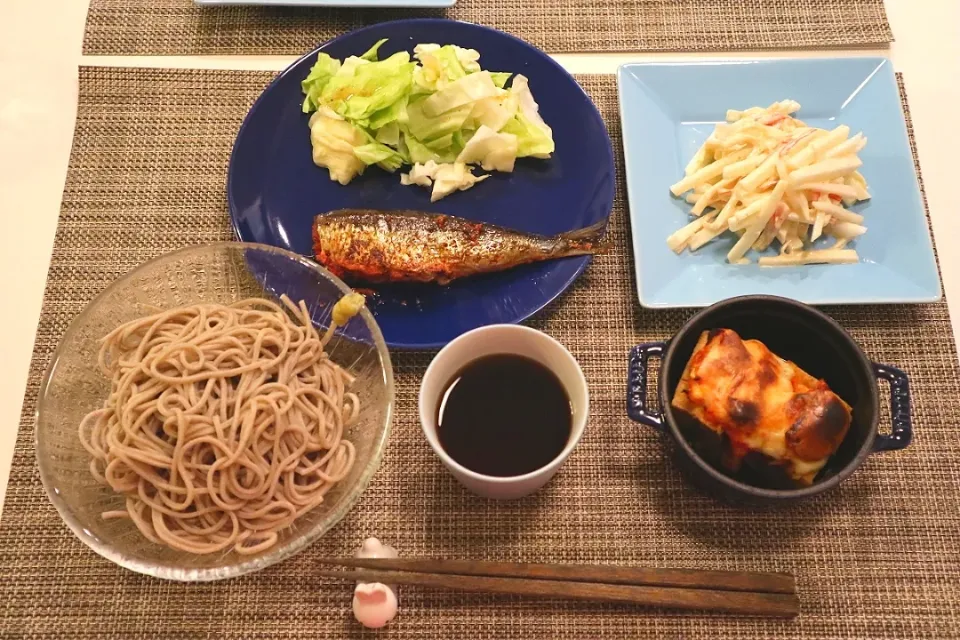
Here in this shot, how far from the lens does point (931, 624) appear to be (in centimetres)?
141

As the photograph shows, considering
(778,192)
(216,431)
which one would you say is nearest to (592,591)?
(216,431)

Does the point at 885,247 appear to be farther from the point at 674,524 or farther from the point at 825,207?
the point at 674,524

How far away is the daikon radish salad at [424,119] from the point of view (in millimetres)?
1786

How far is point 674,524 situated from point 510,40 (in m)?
1.34

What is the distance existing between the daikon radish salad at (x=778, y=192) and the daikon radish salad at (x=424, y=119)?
435 millimetres

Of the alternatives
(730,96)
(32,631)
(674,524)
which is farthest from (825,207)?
(32,631)

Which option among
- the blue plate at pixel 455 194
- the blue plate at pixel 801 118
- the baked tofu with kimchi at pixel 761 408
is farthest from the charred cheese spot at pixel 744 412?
the blue plate at pixel 455 194

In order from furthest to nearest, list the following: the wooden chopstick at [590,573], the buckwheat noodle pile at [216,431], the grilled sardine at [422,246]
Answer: the grilled sardine at [422,246]
the wooden chopstick at [590,573]
the buckwheat noodle pile at [216,431]

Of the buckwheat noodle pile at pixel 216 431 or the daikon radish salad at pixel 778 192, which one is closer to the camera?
the buckwheat noodle pile at pixel 216 431

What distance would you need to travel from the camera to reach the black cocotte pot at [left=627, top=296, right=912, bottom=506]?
127 centimetres

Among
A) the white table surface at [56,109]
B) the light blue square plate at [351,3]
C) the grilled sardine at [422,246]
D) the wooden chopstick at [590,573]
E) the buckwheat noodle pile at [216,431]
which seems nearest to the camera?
the buckwheat noodle pile at [216,431]

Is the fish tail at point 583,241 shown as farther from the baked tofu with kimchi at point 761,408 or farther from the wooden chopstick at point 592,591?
the wooden chopstick at point 592,591

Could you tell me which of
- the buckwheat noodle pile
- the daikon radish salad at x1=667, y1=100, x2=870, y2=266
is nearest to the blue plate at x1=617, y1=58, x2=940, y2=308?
the daikon radish salad at x1=667, y1=100, x2=870, y2=266

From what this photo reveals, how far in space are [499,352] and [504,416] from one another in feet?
0.45
